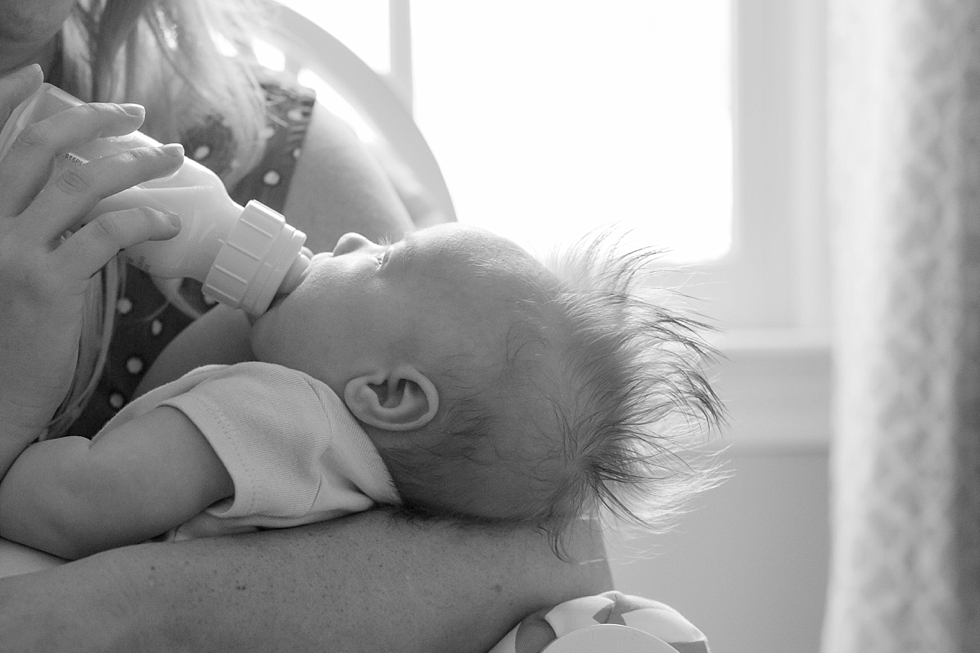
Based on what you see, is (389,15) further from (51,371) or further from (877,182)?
(51,371)

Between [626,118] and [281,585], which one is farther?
[626,118]

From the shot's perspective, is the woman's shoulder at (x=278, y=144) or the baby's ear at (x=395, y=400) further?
the woman's shoulder at (x=278, y=144)

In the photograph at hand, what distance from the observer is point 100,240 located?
662mm

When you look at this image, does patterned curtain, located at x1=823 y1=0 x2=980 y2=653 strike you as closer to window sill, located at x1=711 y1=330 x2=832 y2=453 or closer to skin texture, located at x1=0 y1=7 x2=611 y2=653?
window sill, located at x1=711 y1=330 x2=832 y2=453

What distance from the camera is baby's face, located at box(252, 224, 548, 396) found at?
762 mm

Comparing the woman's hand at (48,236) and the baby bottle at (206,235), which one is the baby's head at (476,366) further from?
the woman's hand at (48,236)

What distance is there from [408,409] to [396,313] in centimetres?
7

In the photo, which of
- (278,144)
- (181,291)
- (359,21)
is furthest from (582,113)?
(181,291)

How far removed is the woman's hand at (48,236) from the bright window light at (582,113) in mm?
1318

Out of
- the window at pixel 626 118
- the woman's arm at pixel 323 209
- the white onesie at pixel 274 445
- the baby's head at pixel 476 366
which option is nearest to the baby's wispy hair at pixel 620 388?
the baby's head at pixel 476 366

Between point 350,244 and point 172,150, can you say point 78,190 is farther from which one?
point 350,244

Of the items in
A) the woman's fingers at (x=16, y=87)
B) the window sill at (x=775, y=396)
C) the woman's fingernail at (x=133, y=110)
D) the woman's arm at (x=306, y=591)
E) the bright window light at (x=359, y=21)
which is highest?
the bright window light at (x=359, y=21)

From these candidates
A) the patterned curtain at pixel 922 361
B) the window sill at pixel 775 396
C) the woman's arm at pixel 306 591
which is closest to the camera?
the woman's arm at pixel 306 591

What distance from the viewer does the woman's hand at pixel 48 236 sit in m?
0.66
